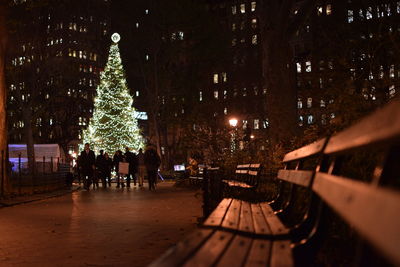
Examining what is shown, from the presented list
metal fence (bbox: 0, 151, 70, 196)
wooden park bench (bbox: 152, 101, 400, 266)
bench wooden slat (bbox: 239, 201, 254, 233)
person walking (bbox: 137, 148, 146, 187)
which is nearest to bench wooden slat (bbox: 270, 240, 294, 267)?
wooden park bench (bbox: 152, 101, 400, 266)

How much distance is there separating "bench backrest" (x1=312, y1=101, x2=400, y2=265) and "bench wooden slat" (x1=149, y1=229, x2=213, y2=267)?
2.33 ft

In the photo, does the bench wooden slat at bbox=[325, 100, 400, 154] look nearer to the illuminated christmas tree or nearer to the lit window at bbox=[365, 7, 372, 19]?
the lit window at bbox=[365, 7, 372, 19]

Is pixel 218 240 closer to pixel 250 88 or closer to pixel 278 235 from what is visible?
pixel 278 235

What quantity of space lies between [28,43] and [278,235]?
40423 millimetres

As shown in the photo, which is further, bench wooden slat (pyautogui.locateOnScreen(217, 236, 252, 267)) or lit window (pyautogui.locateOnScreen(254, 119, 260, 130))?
lit window (pyautogui.locateOnScreen(254, 119, 260, 130))

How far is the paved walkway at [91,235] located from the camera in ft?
22.7

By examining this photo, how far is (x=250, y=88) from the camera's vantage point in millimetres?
70562

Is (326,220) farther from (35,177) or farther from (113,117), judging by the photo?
(113,117)

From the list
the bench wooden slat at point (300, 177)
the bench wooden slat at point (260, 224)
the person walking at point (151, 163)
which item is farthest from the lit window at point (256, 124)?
the bench wooden slat at point (260, 224)

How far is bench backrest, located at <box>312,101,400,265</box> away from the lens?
1732 mm

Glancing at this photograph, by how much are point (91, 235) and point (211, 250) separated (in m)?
6.11

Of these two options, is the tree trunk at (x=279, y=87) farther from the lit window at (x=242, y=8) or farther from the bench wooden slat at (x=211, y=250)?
the lit window at (x=242, y=8)

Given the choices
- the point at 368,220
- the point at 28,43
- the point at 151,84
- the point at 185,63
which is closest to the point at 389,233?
the point at 368,220

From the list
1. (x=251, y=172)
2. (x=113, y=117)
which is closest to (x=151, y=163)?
(x=251, y=172)
